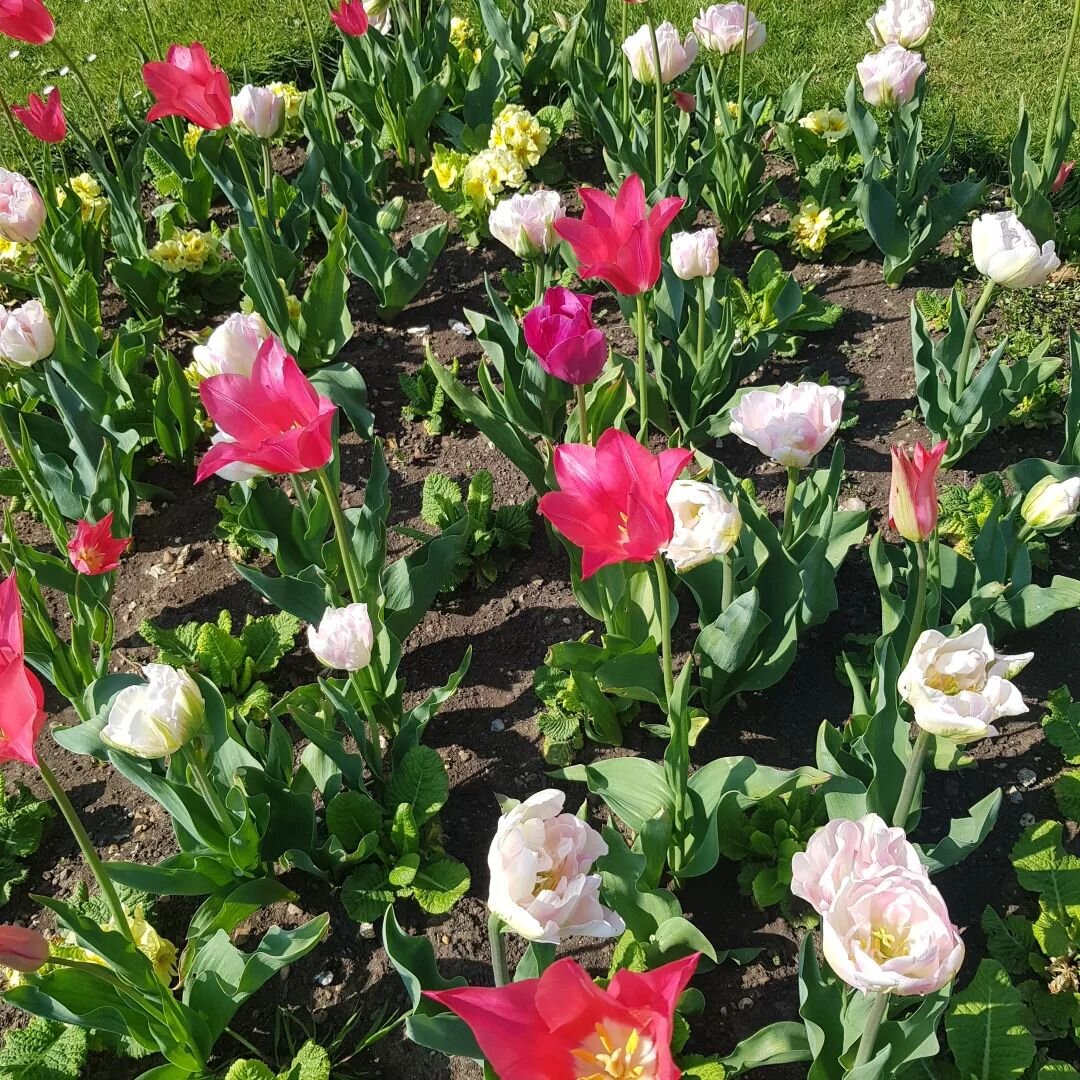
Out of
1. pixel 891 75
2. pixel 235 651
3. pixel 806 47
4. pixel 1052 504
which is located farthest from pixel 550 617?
pixel 806 47

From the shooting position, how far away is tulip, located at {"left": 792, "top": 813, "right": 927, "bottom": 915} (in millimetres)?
1201

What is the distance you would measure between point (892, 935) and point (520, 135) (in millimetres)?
3058

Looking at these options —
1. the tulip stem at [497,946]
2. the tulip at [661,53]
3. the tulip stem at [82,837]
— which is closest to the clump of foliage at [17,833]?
the tulip stem at [82,837]

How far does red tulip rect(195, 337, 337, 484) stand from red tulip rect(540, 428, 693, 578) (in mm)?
354

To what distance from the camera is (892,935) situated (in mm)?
1195

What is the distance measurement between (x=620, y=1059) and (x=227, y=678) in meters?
1.50

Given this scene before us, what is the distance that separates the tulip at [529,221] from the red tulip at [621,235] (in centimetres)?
65

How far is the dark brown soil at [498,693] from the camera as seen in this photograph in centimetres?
186

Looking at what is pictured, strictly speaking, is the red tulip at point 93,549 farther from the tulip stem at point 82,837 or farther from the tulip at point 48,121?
the tulip at point 48,121

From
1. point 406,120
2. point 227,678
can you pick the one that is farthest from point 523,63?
point 227,678

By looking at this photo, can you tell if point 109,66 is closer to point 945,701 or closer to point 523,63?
point 523,63

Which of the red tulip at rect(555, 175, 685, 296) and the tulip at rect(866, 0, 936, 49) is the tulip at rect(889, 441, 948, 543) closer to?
the red tulip at rect(555, 175, 685, 296)

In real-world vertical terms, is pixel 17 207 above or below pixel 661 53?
above

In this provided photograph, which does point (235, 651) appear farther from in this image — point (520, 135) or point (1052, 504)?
point (520, 135)
